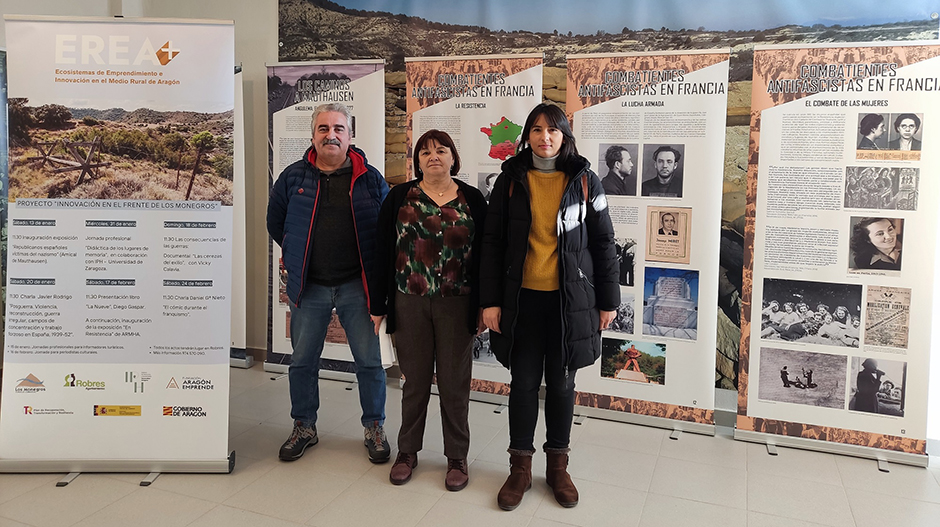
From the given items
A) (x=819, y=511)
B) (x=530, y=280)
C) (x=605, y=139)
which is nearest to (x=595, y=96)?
(x=605, y=139)

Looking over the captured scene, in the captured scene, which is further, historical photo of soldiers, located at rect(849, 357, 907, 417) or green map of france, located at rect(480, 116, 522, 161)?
green map of france, located at rect(480, 116, 522, 161)

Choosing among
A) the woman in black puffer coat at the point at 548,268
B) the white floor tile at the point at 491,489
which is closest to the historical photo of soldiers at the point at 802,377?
the woman in black puffer coat at the point at 548,268

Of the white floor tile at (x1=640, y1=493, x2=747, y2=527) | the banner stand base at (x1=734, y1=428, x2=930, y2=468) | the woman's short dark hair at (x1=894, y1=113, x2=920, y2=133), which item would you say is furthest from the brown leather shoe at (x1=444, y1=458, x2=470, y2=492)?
the woman's short dark hair at (x1=894, y1=113, x2=920, y2=133)

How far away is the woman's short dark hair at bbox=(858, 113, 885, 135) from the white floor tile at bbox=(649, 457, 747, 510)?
1.65 metres

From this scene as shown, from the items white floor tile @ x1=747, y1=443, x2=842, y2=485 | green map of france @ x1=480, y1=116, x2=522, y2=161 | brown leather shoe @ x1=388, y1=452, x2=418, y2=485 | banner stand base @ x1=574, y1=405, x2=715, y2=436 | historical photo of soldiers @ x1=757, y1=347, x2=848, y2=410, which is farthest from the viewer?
green map of france @ x1=480, y1=116, x2=522, y2=161

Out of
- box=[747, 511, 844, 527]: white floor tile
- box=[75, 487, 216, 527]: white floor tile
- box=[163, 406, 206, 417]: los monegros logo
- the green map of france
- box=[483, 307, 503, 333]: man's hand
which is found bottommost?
box=[75, 487, 216, 527]: white floor tile

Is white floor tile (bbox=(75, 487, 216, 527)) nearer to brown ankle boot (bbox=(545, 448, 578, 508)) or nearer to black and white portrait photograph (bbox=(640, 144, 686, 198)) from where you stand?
brown ankle boot (bbox=(545, 448, 578, 508))

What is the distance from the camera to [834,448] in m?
3.04

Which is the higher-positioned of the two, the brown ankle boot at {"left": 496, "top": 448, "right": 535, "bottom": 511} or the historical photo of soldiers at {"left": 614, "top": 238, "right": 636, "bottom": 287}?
the historical photo of soldiers at {"left": 614, "top": 238, "right": 636, "bottom": 287}

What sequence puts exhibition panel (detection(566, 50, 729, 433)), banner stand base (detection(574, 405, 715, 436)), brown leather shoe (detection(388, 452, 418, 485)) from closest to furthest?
brown leather shoe (detection(388, 452, 418, 485)) < exhibition panel (detection(566, 50, 729, 433)) < banner stand base (detection(574, 405, 715, 436))

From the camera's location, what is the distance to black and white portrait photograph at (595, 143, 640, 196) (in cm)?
330

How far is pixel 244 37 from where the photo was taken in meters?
4.30

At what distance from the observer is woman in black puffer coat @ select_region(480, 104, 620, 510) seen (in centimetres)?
236

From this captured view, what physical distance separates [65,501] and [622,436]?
2.47 m
